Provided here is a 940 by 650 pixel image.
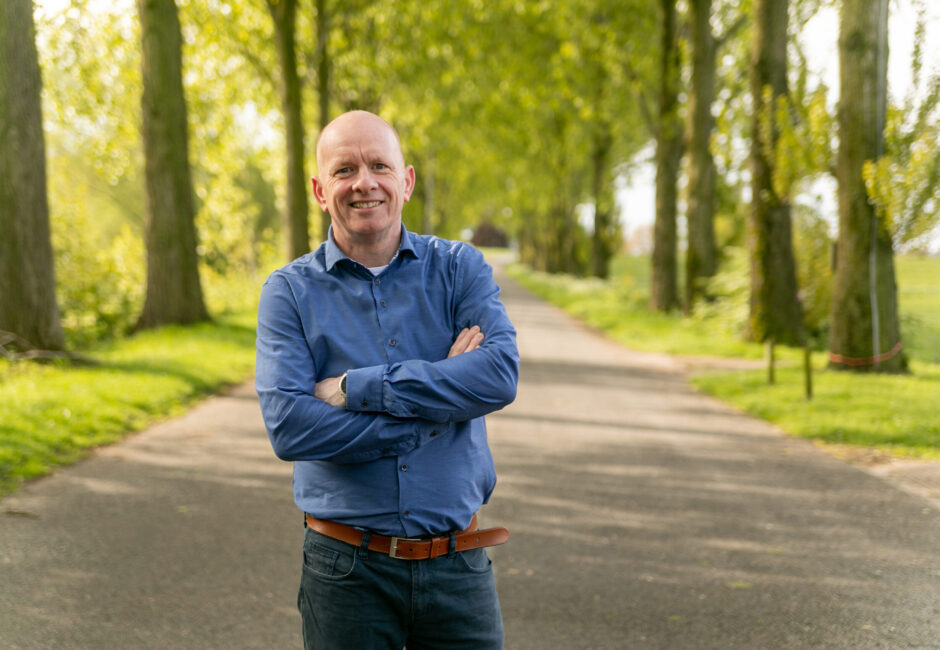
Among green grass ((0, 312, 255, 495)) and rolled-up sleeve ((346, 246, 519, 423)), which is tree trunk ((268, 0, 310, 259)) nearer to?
green grass ((0, 312, 255, 495))

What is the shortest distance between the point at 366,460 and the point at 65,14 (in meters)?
13.9

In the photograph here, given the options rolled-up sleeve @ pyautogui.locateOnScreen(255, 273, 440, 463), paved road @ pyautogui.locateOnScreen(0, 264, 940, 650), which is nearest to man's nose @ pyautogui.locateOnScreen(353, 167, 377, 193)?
rolled-up sleeve @ pyautogui.locateOnScreen(255, 273, 440, 463)

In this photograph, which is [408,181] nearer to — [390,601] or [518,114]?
[390,601]

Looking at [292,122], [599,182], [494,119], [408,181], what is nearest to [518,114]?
[494,119]

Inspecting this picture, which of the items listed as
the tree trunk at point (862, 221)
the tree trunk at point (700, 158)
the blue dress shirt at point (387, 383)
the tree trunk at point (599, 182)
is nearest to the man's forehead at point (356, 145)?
the blue dress shirt at point (387, 383)

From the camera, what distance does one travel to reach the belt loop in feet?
7.86

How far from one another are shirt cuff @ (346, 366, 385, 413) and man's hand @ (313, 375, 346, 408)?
4 centimetres

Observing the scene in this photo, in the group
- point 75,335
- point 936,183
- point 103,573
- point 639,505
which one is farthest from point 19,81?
point 936,183

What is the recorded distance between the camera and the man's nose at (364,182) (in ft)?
8.09

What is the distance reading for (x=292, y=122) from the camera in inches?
772

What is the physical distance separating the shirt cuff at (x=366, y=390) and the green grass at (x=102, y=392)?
522cm

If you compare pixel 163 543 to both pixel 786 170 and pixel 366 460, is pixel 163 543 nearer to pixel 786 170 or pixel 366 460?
pixel 366 460

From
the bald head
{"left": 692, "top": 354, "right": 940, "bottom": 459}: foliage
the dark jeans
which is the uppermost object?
the bald head

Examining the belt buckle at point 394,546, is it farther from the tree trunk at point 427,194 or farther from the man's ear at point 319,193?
the tree trunk at point 427,194
